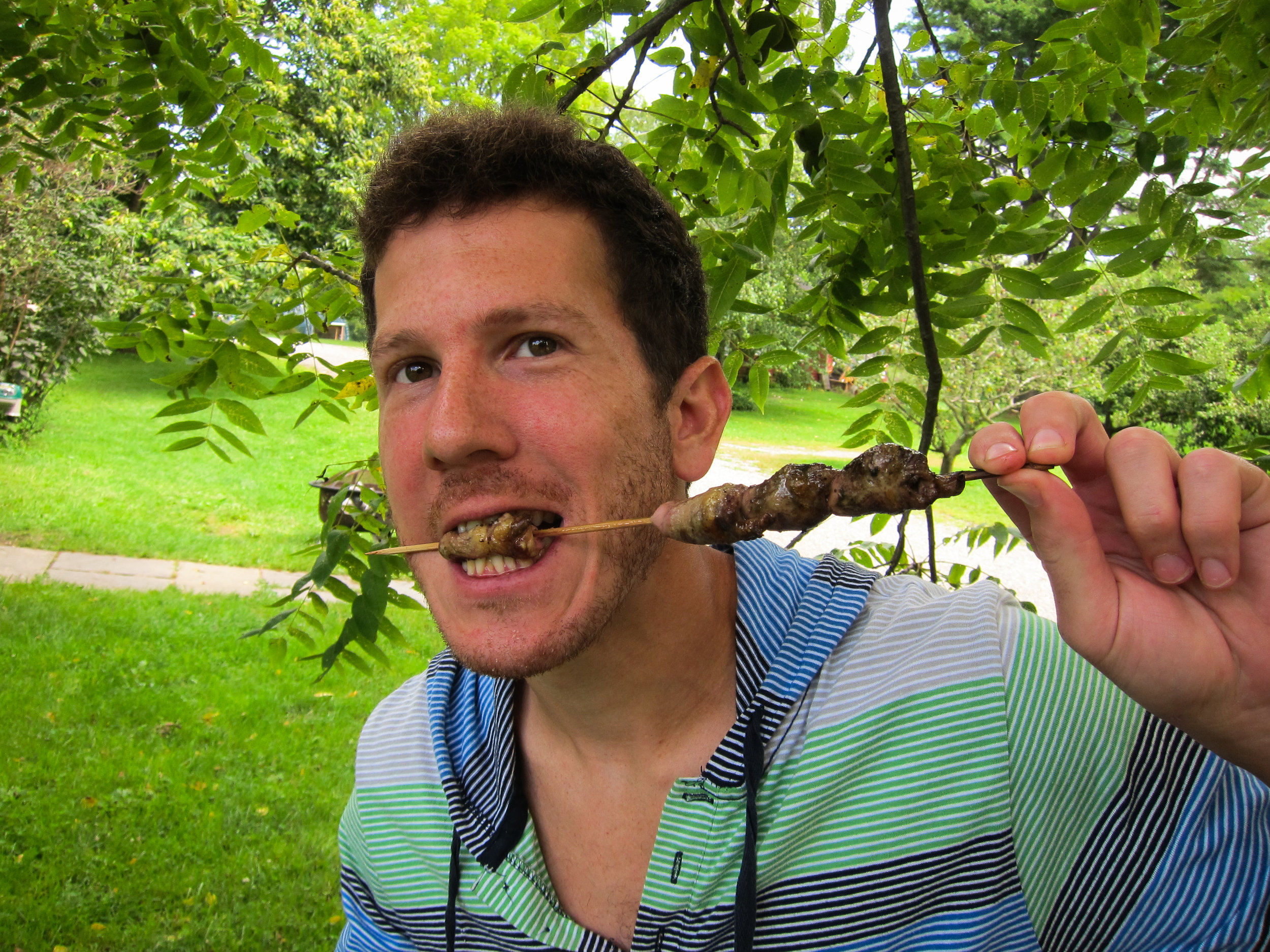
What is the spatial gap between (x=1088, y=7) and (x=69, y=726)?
801 cm

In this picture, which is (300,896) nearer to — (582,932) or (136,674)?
(136,674)

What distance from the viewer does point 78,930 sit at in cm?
475

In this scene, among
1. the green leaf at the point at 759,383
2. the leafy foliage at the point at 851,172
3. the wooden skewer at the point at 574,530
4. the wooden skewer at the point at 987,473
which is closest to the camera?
the wooden skewer at the point at 987,473

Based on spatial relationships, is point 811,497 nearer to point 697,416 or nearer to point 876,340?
point 697,416

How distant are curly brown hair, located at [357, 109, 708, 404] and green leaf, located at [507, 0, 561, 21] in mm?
408

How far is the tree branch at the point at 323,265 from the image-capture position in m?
3.42

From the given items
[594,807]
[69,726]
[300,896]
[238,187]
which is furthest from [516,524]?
[69,726]

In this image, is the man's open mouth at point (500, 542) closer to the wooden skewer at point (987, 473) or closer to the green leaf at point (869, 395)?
the wooden skewer at point (987, 473)

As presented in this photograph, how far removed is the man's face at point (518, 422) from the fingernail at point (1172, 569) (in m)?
1.07

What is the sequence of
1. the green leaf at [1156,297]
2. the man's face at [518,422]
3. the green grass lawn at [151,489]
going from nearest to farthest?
the man's face at [518,422], the green leaf at [1156,297], the green grass lawn at [151,489]

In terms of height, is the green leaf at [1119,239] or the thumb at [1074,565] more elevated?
the green leaf at [1119,239]

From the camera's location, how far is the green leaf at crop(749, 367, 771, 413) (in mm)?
3348

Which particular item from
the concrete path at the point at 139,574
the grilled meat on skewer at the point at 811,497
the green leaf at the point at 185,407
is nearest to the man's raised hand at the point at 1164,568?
the grilled meat on skewer at the point at 811,497

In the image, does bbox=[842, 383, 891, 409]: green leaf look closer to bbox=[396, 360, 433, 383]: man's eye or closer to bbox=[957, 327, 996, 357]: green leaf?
bbox=[957, 327, 996, 357]: green leaf
